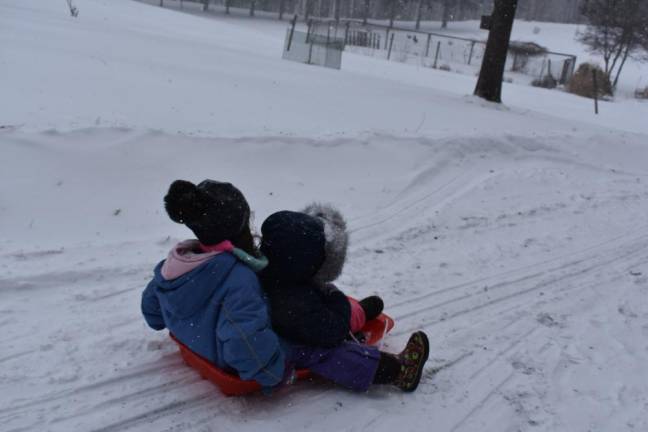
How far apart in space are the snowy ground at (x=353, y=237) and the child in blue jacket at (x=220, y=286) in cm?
29

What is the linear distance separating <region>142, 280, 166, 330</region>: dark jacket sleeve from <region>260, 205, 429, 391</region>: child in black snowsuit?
571mm

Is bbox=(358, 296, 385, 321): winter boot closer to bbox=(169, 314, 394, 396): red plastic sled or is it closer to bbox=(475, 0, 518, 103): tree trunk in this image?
bbox=(169, 314, 394, 396): red plastic sled

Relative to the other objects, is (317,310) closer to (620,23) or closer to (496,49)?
(496,49)

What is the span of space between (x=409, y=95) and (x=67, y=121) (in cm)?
713

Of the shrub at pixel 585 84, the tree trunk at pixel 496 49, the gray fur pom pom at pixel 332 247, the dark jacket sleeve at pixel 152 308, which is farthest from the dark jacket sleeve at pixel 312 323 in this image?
the shrub at pixel 585 84

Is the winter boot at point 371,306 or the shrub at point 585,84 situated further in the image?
the shrub at point 585,84

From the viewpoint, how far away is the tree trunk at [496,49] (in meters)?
12.1

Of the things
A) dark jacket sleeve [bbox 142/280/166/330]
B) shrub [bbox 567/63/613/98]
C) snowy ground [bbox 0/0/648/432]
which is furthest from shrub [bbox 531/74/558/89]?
dark jacket sleeve [bbox 142/280/166/330]

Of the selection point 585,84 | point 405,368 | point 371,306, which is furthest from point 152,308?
point 585,84

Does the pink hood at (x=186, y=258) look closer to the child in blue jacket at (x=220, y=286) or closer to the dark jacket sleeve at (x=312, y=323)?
the child in blue jacket at (x=220, y=286)

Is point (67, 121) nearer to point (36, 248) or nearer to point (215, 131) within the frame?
point (215, 131)

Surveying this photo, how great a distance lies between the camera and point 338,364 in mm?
3125

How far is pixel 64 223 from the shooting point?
479cm

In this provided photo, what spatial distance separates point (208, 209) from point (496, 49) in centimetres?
1103
